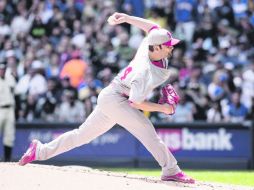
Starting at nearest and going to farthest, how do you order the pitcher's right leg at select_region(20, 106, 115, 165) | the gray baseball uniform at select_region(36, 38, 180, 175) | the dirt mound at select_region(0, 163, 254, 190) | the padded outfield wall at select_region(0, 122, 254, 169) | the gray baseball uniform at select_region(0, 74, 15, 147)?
the dirt mound at select_region(0, 163, 254, 190) → the gray baseball uniform at select_region(36, 38, 180, 175) → the pitcher's right leg at select_region(20, 106, 115, 165) → the gray baseball uniform at select_region(0, 74, 15, 147) → the padded outfield wall at select_region(0, 122, 254, 169)

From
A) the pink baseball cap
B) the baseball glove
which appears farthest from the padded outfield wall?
the pink baseball cap

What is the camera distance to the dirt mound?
8.43 meters

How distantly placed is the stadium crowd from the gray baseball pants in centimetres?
747

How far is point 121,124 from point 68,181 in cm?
114

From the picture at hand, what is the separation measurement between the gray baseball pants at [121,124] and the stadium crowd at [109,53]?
294 inches

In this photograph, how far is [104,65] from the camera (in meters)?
19.3

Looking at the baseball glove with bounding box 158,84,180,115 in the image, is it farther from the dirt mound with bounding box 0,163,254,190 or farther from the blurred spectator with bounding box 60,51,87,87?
the blurred spectator with bounding box 60,51,87,87

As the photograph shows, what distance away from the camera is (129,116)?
9258 millimetres

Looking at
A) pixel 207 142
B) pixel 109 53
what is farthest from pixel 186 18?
pixel 207 142

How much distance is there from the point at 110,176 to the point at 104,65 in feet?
32.8


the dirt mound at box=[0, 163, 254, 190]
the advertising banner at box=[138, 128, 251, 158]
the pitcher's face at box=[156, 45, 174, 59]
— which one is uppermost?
the pitcher's face at box=[156, 45, 174, 59]

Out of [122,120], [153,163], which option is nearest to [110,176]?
[122,120]

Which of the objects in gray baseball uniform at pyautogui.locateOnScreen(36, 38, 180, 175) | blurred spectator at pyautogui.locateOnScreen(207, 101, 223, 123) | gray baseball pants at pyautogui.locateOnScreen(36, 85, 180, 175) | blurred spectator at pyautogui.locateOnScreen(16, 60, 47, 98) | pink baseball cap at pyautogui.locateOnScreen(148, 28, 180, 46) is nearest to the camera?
gray baseball uniform at pyautogui.locateOnScreen(36, 38, 180, 175)

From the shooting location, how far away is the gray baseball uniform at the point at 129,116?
900 cm
